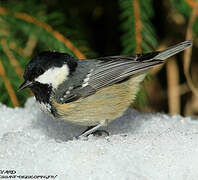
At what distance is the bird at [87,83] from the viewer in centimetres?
185

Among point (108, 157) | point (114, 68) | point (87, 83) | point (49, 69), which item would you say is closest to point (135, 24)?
point (114, 68)

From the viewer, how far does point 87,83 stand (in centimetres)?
195

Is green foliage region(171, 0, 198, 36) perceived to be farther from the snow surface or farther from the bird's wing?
the snow surface

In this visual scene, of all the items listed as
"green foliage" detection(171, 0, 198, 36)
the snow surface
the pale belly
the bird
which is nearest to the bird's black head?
the bird

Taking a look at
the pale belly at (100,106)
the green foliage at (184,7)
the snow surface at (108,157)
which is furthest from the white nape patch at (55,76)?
the green foliage at (184,7)

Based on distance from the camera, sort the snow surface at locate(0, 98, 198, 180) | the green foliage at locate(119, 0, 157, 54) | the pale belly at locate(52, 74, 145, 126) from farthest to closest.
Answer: the green foliage at locate(119, 0, 157, 54), the pale belly at locate(52, 74, 145, 126), the snow surface at locate(0, 98, 198, 180)

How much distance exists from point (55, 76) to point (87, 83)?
0.17 metres

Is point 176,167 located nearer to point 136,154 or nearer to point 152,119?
point 136,154

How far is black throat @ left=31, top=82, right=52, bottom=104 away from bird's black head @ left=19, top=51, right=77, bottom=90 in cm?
1

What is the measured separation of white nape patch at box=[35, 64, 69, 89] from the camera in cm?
190

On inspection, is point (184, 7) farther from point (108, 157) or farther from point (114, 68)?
point (108, 157)

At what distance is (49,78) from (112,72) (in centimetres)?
33

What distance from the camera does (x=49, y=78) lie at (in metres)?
1.92

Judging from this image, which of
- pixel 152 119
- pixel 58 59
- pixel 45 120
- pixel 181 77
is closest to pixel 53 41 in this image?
pixel 58 59
